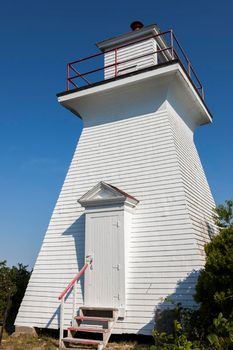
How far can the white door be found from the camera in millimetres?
8414

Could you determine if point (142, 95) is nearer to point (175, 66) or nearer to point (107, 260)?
point (175, 66)

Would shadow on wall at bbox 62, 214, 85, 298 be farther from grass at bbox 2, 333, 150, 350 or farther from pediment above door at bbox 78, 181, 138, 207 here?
grass at bbox 2, 333, 150, 350

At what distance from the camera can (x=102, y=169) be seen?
1029 centimetres

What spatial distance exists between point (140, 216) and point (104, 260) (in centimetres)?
143

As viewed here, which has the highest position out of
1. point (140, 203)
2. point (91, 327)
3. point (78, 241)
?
point (140, 203)

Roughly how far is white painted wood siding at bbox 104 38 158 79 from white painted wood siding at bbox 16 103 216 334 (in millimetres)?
1854

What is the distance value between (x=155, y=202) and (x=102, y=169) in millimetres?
2120

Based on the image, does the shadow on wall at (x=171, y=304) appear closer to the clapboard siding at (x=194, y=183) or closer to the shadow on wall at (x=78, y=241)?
the clapboard siding at (x=194, y=183)

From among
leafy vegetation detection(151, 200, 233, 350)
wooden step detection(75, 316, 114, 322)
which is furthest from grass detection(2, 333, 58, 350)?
leafy vegetation detection(151, 200, 233, 350)

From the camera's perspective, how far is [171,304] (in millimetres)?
7695

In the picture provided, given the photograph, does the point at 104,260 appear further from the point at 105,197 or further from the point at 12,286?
the point at 12,286

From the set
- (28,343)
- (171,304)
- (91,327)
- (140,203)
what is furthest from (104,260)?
(28,343)

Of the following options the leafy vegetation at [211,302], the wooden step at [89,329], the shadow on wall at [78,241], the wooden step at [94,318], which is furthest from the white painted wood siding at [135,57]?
the wooden step at [89,329]

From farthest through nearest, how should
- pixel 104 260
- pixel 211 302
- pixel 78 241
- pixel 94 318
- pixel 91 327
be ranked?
pixel 78 241, pixel 104 260, pixel 91 327, pixel 94 318, pixel 211 302
